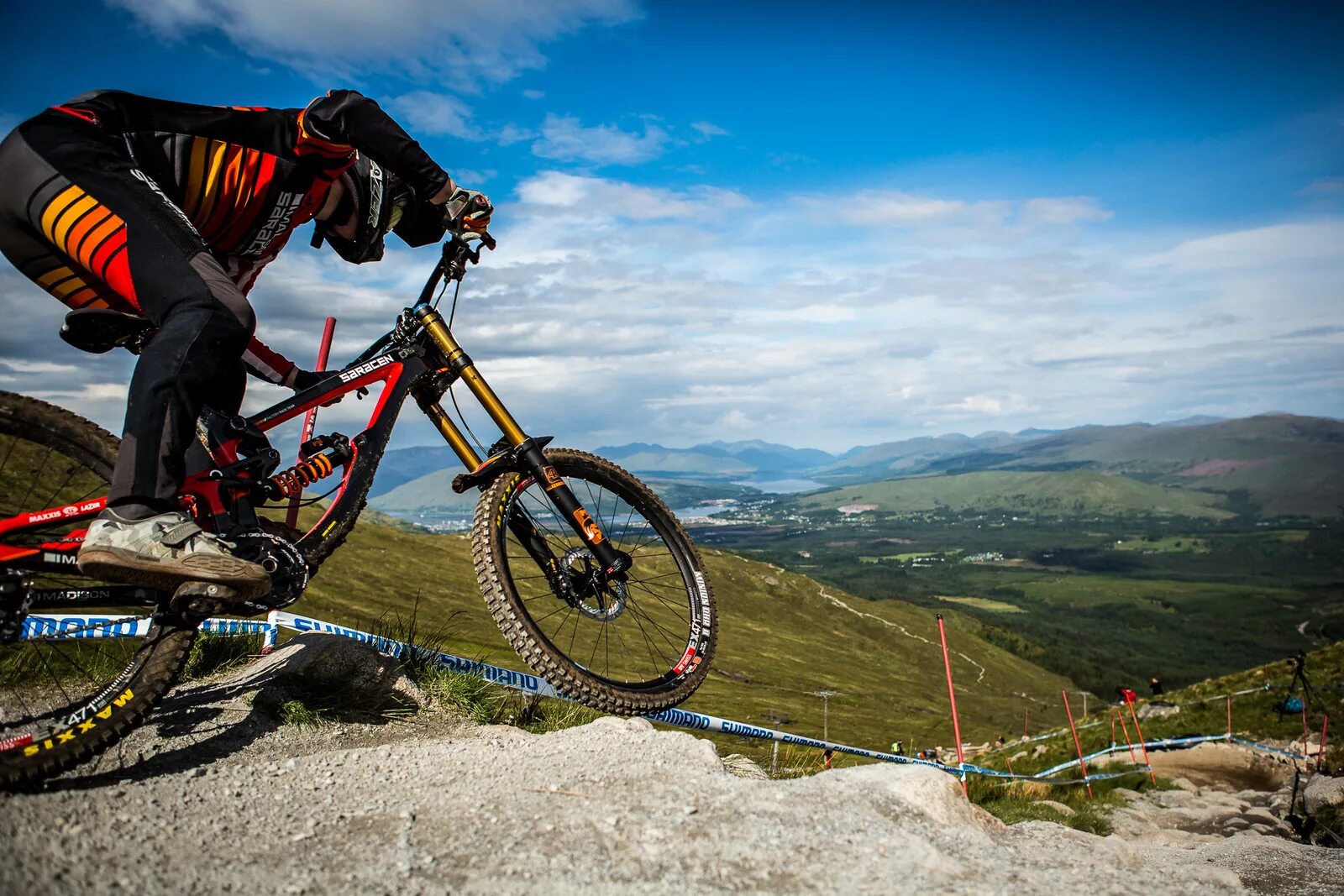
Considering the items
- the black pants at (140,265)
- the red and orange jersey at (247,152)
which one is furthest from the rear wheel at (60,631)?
the red and orange jersey at (247,152)

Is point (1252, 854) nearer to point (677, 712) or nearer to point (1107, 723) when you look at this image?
point (677, 712)

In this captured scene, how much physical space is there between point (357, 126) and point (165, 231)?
1.33 meters

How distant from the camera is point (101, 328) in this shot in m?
4.90

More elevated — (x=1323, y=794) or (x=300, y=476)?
(x=300, y=476)

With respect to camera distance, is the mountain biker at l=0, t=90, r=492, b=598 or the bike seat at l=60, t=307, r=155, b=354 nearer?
the mountain biker at l=0, t=90, r=492, b=598

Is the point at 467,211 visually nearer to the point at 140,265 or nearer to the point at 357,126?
the point at 357,126

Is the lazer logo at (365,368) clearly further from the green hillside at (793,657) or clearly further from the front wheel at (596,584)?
the green hillside at (793,657)

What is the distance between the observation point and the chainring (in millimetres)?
4930

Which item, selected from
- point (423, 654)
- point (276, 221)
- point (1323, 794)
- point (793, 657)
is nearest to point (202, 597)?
point (276, 221)

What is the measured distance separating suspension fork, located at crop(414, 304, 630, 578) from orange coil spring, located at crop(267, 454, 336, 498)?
894 millimetres

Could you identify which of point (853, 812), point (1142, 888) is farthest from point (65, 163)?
point (1142, 888)

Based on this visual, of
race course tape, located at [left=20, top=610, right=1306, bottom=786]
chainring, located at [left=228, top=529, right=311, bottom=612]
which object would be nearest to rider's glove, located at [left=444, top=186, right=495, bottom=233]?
chainring, located at [left=228, top=529, right=311, bottom=612]

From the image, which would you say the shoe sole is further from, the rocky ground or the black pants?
the rocky ground

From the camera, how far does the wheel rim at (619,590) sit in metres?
6.16
